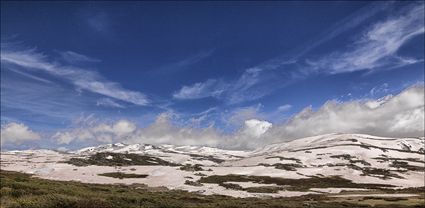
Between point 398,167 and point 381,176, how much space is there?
130ft

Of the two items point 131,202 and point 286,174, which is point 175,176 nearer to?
point 286,174

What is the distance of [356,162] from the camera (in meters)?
172

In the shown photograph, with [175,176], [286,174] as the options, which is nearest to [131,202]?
[175,176]

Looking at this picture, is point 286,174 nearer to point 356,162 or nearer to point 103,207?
point 356,162

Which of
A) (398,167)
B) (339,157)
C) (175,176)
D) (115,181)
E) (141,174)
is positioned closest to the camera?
(115,181)

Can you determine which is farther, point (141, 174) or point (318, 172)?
point (318, 172)

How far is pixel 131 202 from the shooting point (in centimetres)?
3139

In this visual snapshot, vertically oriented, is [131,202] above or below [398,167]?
below

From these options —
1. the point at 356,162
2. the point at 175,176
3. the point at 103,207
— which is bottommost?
the point at 103,207

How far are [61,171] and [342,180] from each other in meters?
76.3

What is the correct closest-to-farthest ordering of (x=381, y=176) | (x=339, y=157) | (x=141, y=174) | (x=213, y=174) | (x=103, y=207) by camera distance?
(x=103, y=207)
(x=141, y=174)
(x=213, y=174)
(x=381, y=176)
(x=339, y=157)

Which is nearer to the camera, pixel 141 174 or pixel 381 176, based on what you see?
pixel 141 174

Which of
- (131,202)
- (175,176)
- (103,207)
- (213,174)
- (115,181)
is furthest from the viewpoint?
(213,174)

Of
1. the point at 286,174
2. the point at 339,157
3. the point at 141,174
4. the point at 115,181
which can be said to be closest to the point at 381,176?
the point at 286,174
